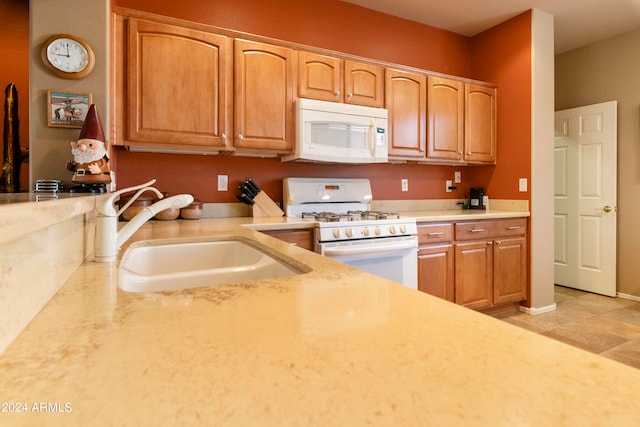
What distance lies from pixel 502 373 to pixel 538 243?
337 cm

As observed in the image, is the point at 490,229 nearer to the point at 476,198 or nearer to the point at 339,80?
the point at 476,198

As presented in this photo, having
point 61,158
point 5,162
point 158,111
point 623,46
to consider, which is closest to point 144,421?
point 61,158

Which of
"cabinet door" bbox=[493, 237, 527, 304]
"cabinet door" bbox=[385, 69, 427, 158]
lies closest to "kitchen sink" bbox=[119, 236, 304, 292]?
"cabinet door" bbox=[385, 69, 427, 158]

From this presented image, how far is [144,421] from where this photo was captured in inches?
11.5

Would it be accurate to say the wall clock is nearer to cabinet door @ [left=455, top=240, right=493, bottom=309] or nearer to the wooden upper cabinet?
the wooden upper cabinet

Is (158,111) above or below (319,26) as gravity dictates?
below

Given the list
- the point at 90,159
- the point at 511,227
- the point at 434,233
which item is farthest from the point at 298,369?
the point at 511,227

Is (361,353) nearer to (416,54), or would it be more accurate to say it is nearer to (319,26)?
(319,26)

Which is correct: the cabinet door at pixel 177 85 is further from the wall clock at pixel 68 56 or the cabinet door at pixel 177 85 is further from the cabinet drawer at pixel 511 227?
the cabinet drawer at pixel 511 227

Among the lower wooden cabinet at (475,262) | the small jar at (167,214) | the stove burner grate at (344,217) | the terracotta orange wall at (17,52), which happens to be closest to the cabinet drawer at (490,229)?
the lower wooden cabinet at (475,262)

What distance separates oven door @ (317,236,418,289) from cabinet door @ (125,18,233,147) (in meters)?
1.06

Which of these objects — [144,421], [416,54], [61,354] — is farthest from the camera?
[416,54]

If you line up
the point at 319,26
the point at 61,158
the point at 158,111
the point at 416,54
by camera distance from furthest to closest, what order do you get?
the point at 416,54, the point at 319,26, the point at 158,111, the point at 61,158

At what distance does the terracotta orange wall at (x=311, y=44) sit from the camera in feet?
8.37
